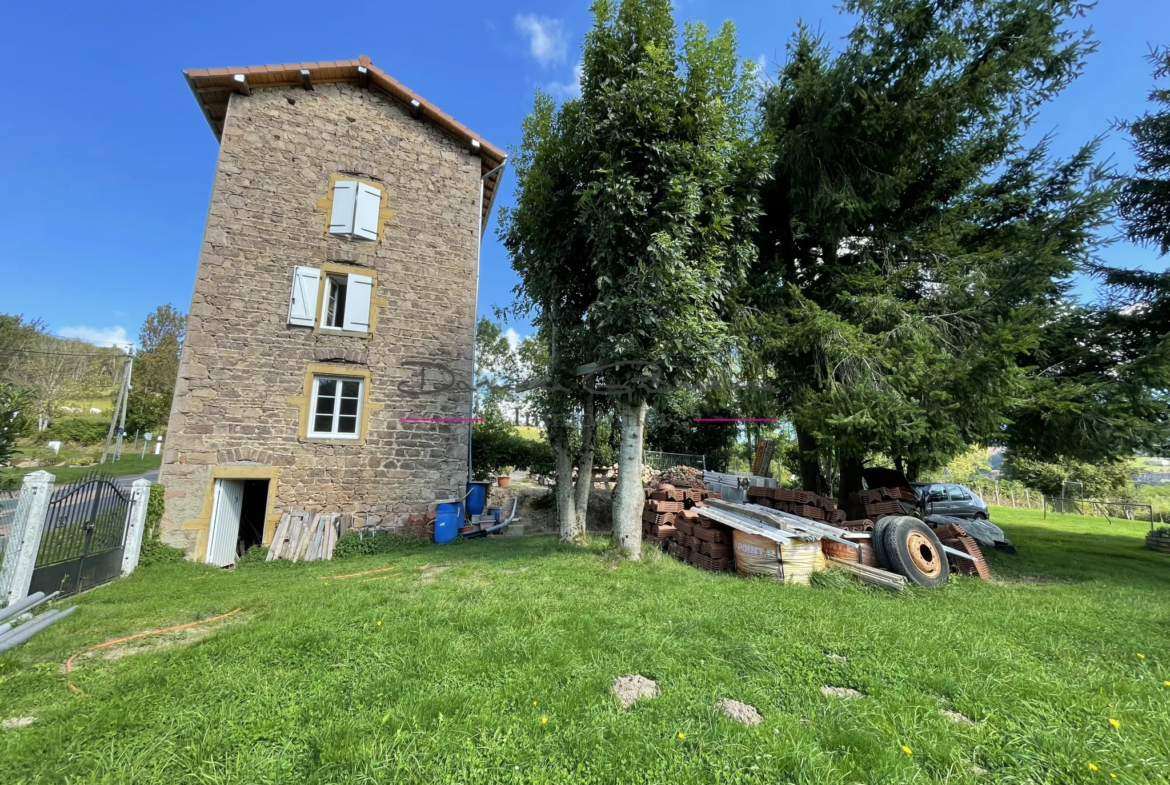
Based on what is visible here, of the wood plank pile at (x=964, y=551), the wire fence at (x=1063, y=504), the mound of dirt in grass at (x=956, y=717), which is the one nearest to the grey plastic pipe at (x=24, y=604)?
the mound of dirt in grass at (x=956, y=717)

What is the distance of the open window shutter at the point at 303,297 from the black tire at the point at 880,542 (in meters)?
11.8

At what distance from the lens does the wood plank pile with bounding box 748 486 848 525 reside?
8.23 m

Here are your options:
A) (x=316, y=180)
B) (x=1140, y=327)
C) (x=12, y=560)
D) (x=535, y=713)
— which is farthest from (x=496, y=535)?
(x=1140, y=327)

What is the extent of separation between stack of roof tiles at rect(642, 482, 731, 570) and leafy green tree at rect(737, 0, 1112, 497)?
267 centimetres

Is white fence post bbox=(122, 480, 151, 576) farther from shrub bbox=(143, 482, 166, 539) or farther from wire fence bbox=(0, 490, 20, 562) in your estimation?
wire fence bbox=(0, 490, 20, 562)

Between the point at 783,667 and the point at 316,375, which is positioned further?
the point at 316,375

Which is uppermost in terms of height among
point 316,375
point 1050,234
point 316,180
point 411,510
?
point 316,180

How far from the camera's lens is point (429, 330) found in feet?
35.7

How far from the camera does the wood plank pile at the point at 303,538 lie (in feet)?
28.6

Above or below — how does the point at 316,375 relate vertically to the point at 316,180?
below

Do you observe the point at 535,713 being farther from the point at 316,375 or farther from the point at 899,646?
the point at 316,375

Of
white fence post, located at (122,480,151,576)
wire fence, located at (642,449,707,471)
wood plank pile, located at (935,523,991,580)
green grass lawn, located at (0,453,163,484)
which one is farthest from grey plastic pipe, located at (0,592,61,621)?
green grass lawn, located at (0,453,163,484)

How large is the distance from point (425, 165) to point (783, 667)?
13.0m

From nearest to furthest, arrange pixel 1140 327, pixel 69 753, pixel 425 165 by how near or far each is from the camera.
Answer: pixel 69 753
pixel 1140 327
pixel 425 165
